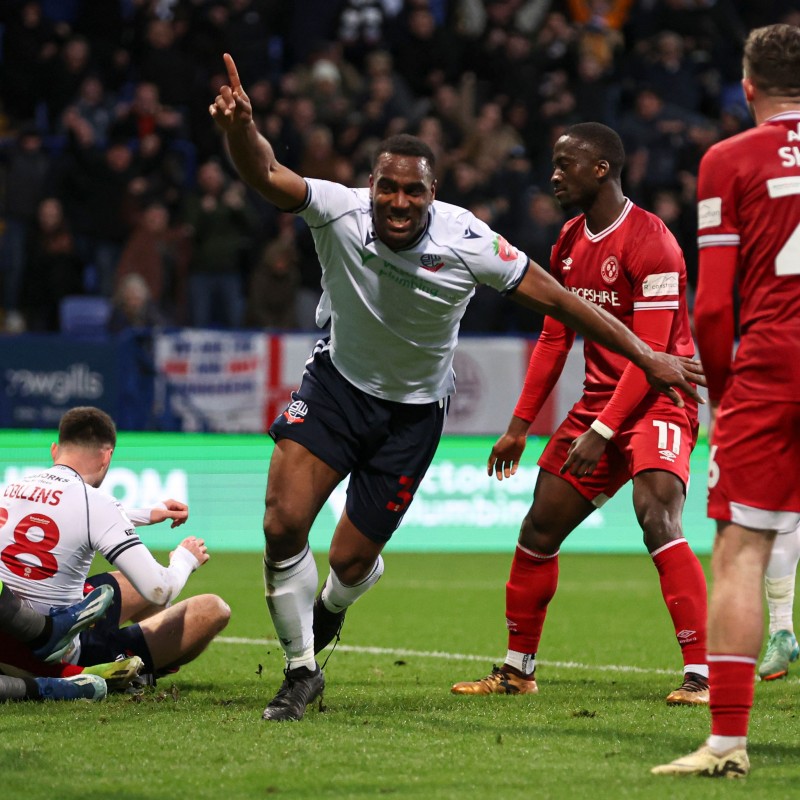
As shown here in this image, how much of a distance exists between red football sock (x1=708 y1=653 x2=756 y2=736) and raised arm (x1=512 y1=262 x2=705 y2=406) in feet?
4.10

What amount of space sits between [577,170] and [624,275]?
520mm

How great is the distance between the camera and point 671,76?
2006 cm

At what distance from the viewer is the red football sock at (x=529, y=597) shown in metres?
6.67

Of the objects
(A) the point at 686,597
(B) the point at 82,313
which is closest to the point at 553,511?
(A) the point at 686,597

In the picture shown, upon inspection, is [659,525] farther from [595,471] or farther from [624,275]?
[624,275]

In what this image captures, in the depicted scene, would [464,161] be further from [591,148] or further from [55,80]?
[591,148]

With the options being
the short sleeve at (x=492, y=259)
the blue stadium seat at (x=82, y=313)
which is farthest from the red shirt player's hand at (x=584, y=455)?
the blue stadium seat at (x=82, y=313)

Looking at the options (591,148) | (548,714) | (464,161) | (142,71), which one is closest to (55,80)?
(142,71)

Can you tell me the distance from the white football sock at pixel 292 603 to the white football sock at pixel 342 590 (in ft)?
1.61

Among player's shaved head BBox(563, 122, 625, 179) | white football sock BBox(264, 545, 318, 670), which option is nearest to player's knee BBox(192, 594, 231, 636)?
white football sock BBox(264, 545, 318, 670)

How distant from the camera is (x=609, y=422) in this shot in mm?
6242

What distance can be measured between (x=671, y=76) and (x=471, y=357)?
716cm

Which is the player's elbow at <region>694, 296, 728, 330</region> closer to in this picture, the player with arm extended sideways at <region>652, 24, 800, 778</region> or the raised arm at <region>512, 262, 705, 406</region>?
the player with arm extended sideways at <region>652, 24, 800, 778</region>

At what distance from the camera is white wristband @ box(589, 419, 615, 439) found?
20.2 ft
